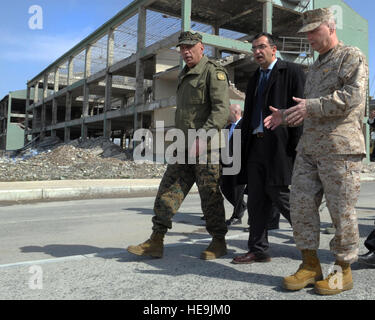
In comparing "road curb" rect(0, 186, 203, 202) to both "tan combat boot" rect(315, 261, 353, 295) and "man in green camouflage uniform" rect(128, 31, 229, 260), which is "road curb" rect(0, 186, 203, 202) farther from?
"tan combat boot" rect(315, 261, 353, 295)

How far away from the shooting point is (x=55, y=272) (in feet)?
9.24

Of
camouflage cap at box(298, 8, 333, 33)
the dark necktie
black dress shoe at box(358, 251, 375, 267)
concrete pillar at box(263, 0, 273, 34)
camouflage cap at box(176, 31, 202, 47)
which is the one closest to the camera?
camouflage cap at box(298, 8, 333, 33)

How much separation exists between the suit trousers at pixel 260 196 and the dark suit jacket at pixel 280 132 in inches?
2.2

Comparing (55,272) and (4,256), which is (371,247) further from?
(4,256)

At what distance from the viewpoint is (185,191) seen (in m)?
3.36

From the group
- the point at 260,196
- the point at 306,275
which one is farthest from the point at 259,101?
the point at 306,275

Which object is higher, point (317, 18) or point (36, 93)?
point (36, 93)

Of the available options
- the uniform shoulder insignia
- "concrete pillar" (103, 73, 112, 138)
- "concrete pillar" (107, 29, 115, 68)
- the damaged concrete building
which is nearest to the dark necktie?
the uniform shoulder insignia

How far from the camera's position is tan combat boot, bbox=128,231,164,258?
3203 millimetres

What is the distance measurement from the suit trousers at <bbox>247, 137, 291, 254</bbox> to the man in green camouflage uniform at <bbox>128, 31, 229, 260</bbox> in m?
0.33

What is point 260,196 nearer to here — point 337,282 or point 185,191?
point 185,191

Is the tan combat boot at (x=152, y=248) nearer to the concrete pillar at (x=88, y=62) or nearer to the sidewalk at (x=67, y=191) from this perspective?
the sidewalk at (x=67, y=191)

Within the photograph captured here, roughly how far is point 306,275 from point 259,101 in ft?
5.11
